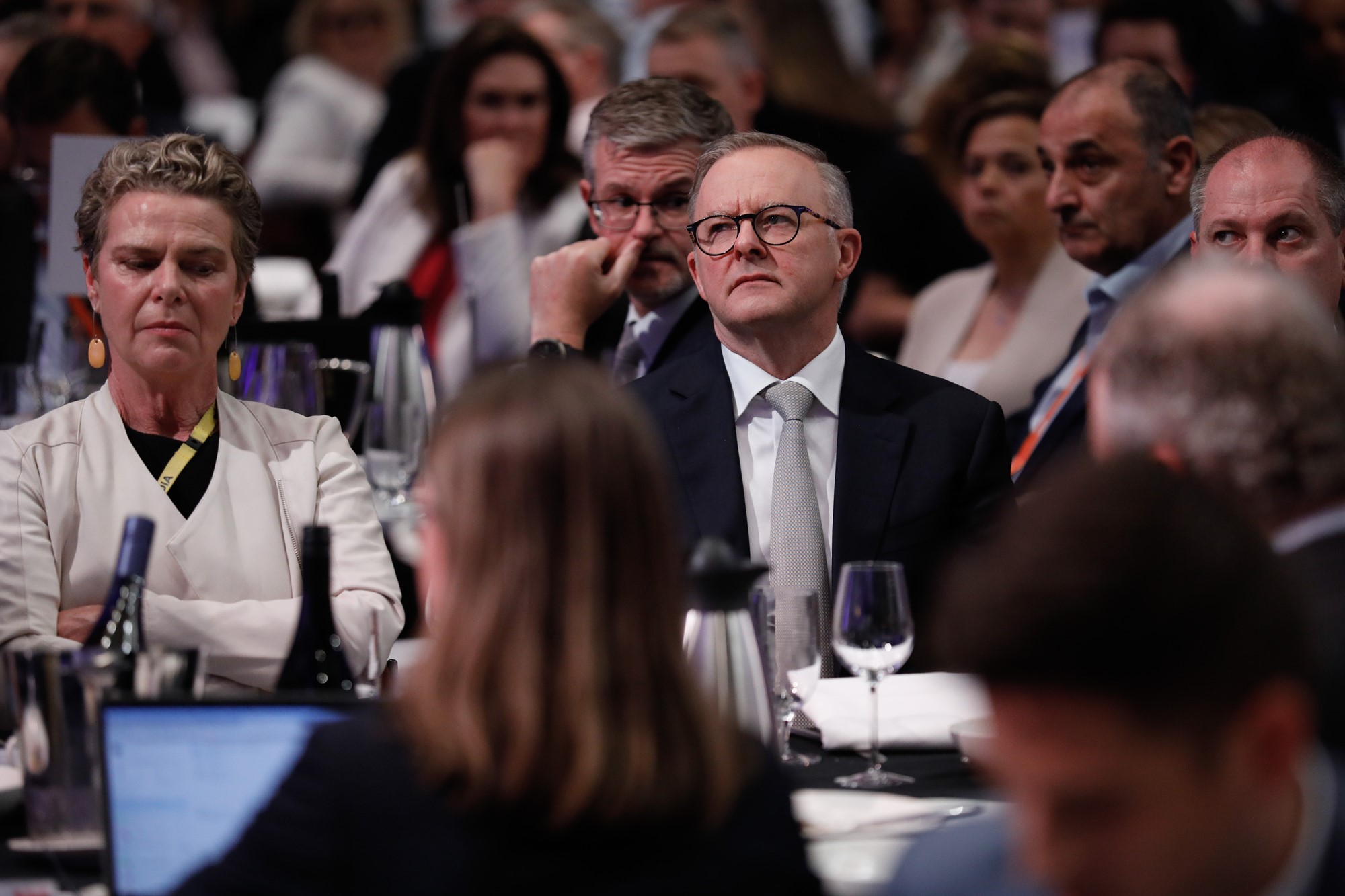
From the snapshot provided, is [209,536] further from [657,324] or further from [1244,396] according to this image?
[1244,396]

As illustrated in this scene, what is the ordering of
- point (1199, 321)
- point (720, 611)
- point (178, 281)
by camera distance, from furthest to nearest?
point (178, 281), point (720, 611), point (1199, 321)

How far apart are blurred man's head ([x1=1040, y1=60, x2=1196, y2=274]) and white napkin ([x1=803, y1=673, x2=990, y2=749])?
193 centimetres

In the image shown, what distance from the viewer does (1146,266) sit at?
406 cm

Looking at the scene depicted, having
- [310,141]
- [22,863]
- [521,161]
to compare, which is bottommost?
[22,863]

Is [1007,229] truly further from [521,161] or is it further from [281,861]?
[281,861]

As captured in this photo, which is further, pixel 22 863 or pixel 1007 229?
pixel 1007 229

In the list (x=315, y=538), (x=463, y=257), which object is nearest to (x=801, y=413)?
(x=315, y=538)

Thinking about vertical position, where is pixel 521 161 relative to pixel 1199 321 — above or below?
above

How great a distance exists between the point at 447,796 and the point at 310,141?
6236mm

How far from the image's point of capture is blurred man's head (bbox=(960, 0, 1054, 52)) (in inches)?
282

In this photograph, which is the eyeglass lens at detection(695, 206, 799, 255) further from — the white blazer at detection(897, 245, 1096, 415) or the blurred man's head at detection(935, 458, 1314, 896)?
the blurred man's head at detection(935, 458, 1314, 896)

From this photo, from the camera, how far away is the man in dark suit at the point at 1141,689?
109 centimetres

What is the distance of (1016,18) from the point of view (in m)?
7.17

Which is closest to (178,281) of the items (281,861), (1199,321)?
(281,861)
